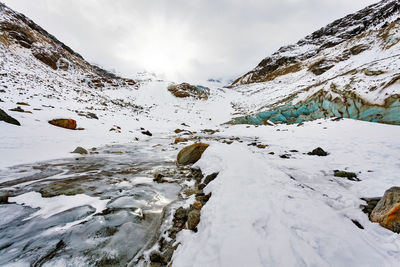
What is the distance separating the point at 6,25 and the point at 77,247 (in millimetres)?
54244

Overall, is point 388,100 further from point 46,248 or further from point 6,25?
point 6,25

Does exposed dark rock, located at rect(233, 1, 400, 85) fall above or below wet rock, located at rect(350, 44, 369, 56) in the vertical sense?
above

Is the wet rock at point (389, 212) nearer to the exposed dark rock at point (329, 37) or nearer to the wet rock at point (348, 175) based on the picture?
the wet rock at point (348, 175)

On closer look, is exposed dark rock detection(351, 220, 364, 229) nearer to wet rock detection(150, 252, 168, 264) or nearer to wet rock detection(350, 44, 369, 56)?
wet rock detection(150, 252, 168, 264)

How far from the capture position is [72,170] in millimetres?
5438

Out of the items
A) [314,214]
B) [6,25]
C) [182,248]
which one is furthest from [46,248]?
[6,25]

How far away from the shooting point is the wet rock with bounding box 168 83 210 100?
145 ft

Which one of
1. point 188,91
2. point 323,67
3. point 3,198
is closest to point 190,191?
point 3,198

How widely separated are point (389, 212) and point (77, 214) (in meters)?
5.74

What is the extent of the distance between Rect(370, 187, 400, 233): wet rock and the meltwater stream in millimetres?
3891

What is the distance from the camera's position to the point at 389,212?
2.40 meters

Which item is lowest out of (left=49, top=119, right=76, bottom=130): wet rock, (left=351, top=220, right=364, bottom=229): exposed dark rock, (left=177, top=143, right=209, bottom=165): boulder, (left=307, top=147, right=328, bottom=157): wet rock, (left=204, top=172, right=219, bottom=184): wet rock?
(left=351, top=220, right=364, bottom=229): exposed dark rock

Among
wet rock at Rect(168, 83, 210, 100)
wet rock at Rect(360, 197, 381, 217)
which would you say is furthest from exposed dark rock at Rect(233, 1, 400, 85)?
wet rock at Rect(360, 197, 381, 217)

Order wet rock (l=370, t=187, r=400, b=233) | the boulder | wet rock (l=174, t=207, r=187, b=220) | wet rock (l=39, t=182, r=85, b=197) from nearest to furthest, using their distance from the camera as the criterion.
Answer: wet rock (l=370, t=187, r=400, b=233)
wet rock (l=174, t=207, r=187, b=220)
wet rock (l=39, t=182, r=85, b=197)
the boulder
